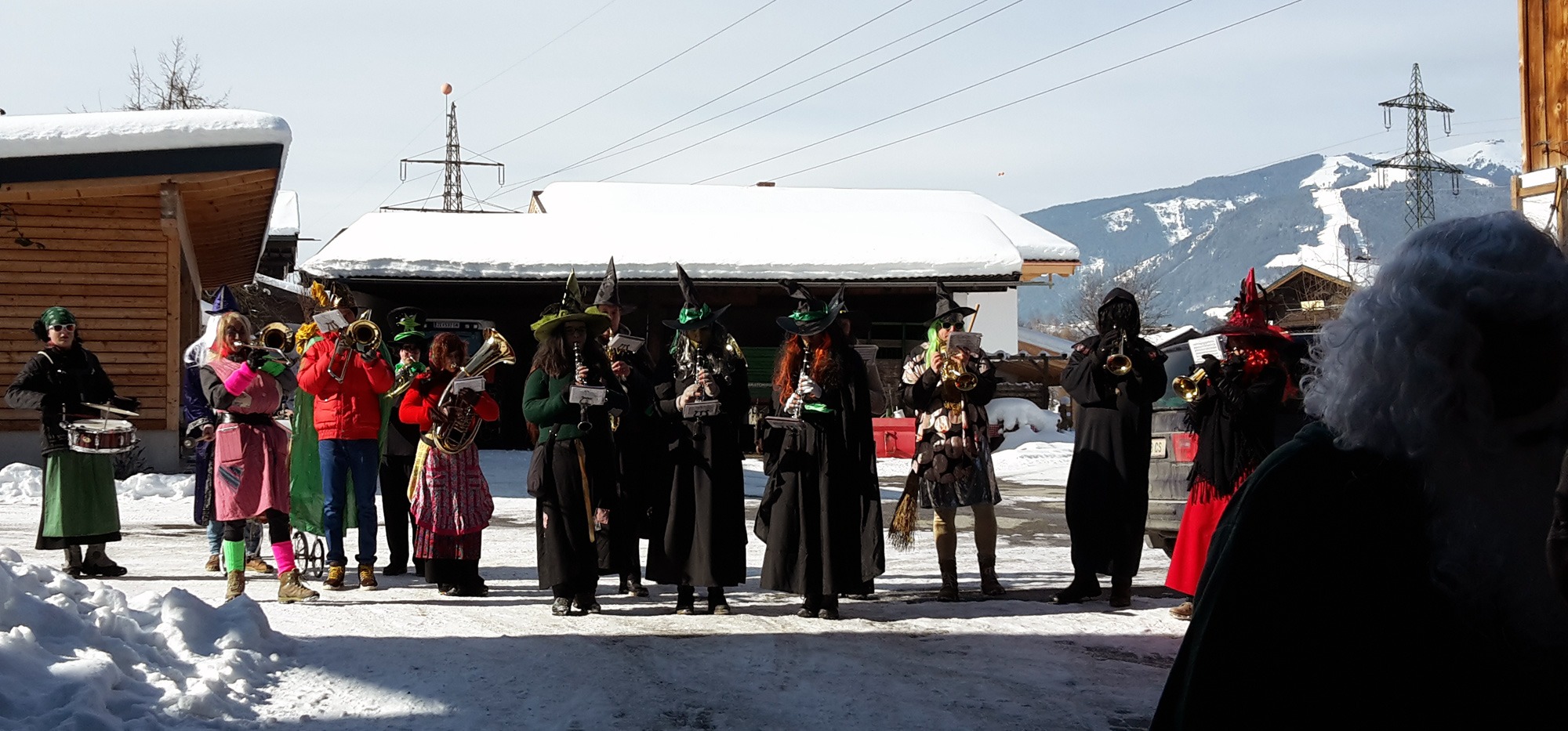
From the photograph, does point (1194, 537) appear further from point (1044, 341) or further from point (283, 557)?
point (1044, 341)

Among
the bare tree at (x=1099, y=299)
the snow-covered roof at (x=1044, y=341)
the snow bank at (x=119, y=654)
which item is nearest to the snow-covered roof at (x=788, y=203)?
the snow bank at (x=119, y=654)

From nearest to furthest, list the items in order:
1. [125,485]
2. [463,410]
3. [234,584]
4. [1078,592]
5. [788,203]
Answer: [234,584] → [1078,592] → [463,410] → [125,485] → [788,203]

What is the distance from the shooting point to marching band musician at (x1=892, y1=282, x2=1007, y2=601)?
860 cm

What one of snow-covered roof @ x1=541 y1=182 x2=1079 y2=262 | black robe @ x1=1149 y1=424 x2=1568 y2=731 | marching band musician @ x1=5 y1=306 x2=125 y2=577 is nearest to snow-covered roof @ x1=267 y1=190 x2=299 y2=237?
snow-covered roof @ x1=541 y1=182 x2=1079 y2=262

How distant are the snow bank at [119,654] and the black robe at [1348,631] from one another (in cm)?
433

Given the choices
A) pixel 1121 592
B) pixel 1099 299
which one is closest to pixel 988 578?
pixel 1121 592

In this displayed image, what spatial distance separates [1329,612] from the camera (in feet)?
6.53

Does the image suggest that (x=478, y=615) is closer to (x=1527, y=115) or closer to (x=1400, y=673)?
(x=1400, y=673)

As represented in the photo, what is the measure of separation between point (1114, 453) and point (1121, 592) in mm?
858

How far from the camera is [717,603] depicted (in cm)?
826

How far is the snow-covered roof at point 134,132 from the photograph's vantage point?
15266 millimetres

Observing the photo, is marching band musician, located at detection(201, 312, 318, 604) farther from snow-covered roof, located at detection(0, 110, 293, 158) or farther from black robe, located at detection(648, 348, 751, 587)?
snow-covered roof, located at detection(0, 110, 293, 158)

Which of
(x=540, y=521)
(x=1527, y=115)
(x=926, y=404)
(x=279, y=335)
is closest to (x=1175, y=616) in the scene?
(x=926, y=404)

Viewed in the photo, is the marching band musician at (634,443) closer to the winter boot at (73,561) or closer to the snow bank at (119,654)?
the snow bank at (119,654)
